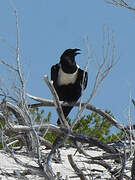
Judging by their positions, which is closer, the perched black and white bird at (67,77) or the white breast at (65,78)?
the perched black and white bird at (67,77)

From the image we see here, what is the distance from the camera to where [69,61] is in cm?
995

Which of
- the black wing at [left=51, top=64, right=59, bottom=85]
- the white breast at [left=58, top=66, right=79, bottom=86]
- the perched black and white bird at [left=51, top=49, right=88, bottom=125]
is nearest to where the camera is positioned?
the perched black and white bird at [left=51, top=49, right=88, bottom=125]

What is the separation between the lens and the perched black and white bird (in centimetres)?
953

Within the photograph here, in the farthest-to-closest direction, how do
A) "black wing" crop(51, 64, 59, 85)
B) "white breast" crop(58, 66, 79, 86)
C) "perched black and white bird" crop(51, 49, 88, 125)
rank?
"black wing" crop(51, 64, 59, 85)
"white breast" crop(58, 66, 79, 86)
"perched black and white bird" crop(51, 49, 88, 125)

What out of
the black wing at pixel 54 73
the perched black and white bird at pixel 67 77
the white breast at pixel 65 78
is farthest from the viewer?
the black wing at pixel 54 73

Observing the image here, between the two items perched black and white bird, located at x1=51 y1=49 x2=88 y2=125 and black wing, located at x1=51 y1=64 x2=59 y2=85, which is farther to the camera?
black wing, located at x1=51 y1=64 x2=59 y2=85

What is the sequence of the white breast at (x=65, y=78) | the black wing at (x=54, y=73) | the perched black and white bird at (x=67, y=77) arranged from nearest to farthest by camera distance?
the perched black and white bird at (x=67, y=77), the white breast at (x=65, y=78), the black wing at (x=54, y=73)

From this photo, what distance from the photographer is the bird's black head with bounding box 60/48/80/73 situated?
9836 mm

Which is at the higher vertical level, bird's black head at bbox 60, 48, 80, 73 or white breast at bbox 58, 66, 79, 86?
bird's black head at bbox 60, 48, 80, 73

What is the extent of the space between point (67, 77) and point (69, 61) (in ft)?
1.14

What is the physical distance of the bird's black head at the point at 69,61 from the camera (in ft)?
32.3

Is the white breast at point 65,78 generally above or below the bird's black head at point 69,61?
below

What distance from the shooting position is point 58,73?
9.95m

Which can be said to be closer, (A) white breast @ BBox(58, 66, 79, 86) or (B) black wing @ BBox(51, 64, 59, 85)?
(A) white breast @ BBox(58, 66, 79, 86)
